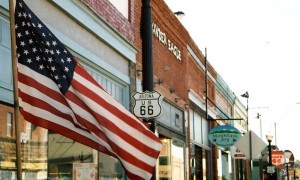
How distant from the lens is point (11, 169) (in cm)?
945

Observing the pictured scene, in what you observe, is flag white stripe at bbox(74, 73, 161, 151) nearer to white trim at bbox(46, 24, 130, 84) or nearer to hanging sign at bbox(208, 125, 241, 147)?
white trim at bbox(46, 24, 130, 84)

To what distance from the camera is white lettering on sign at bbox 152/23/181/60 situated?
739 inches

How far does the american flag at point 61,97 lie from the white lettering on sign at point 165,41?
11569mm

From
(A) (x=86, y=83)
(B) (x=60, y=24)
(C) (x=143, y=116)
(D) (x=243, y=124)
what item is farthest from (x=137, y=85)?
(D) (x=243, y=124)

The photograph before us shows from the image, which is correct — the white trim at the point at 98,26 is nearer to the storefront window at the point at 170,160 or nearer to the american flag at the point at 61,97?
the american flag at the point at 61,97

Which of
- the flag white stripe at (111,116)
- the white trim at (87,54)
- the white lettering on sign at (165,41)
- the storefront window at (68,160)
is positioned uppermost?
the white lettering on sign at (165,41)

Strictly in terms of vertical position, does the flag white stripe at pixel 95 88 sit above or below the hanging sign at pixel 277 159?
above

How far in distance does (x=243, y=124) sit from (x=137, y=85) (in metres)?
29.9

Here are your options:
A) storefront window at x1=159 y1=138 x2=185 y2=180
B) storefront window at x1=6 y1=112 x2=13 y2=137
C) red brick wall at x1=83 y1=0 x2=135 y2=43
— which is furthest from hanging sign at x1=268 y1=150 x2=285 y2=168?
storefront window at x1=6 y1=112 x2=13 y2=137

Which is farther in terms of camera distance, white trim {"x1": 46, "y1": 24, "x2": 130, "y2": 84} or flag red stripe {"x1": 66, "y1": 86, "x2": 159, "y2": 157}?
white trim {"x1": 46, "y1": 24, "x2": 130, "y2": 84}

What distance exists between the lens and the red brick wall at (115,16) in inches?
531

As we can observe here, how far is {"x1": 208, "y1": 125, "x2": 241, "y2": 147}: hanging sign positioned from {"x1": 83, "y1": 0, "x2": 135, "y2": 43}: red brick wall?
23.9 ft

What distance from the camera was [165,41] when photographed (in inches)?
788

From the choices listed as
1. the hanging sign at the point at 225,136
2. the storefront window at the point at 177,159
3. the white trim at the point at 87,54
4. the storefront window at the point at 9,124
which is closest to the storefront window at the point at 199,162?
the hanging sign at the point at 225,136
